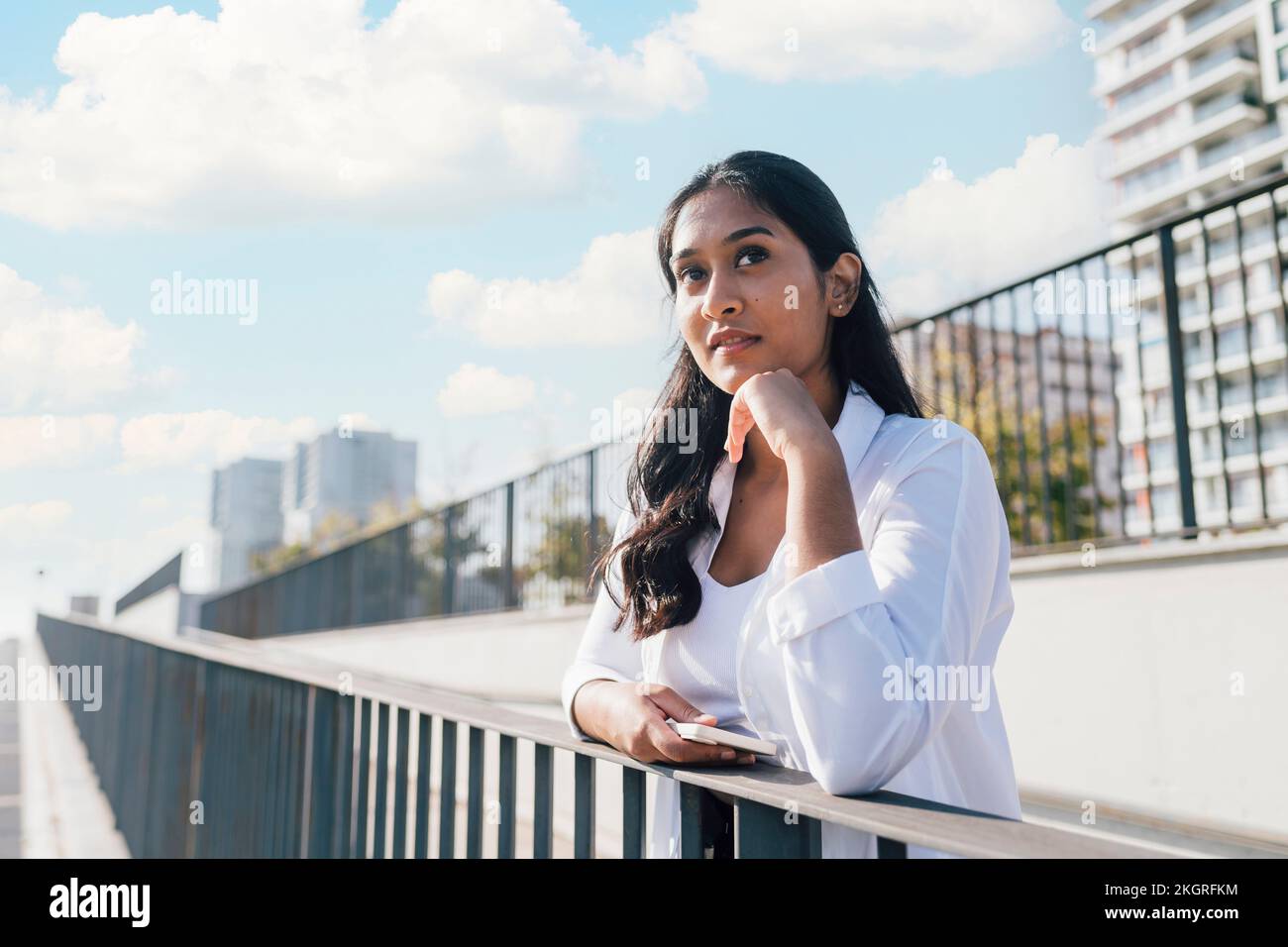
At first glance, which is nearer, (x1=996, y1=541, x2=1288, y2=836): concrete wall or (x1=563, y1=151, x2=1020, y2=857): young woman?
(x1=563, y1=151, x2=1020, y2=857): young woman

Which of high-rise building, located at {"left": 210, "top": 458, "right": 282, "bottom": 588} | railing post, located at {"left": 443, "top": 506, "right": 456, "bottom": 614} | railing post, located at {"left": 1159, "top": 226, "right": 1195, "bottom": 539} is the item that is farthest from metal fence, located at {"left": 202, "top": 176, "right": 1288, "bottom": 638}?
high-rise building, located at {"left": 210, "top": 458, "right": 282, "bottom": 588}

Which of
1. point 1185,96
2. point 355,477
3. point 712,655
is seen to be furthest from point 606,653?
point 1185,96

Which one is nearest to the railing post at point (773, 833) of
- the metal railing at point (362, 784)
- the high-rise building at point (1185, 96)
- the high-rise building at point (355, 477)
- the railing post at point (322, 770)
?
the metal railing at point (362, 784)

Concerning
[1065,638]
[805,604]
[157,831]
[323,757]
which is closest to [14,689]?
[157,831]

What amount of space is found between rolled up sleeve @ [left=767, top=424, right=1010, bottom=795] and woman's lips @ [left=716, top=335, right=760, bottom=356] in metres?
0.42

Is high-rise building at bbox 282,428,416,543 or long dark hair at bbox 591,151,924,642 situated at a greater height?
high-rise building at bbox 282,428,416,543

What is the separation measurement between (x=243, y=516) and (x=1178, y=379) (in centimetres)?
6858

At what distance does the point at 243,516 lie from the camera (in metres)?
66.0

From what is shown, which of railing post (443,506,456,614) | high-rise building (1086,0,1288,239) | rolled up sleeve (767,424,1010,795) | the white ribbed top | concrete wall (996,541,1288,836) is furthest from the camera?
high-rise building (1086,0,1288,239)

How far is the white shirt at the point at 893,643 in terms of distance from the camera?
1157 mm

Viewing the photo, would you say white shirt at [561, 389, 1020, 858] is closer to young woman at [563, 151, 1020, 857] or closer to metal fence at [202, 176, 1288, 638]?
young woman at [563, 151, 1020, 857]

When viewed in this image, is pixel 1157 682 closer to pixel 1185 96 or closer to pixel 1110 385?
pixel 1110 385

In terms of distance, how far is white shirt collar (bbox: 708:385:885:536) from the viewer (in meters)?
1.52

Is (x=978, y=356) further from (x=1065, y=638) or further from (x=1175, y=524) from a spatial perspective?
(x=1065, y=638)
